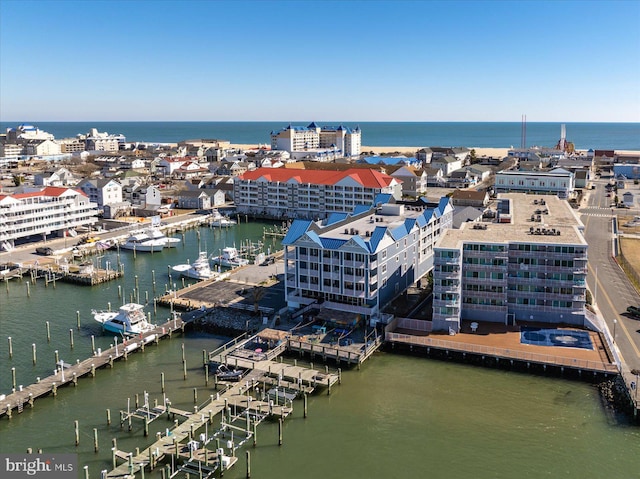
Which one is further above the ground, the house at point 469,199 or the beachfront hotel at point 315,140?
the beachfront hotel at point 315,140

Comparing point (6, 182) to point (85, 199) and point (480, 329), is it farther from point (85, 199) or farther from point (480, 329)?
point (480, 329)

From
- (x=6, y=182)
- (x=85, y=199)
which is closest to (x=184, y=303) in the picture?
(x=85, y=199)

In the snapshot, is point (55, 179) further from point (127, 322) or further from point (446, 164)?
point (446, 164)

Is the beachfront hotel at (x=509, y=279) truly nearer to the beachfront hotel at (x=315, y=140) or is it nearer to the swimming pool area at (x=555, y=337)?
the swimming pool area at (x=555, y=337)

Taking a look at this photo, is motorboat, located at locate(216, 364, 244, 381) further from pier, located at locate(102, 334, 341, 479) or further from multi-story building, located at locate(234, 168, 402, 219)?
multi-story building, located at locate(234, 168, 402, 219)

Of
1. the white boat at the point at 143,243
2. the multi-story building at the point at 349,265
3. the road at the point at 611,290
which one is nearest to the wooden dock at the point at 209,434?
the multi-story building at the point at 349,265

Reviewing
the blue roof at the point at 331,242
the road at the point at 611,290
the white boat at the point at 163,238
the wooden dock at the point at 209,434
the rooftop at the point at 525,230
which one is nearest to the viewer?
the wooden dock at the point at 209,434
